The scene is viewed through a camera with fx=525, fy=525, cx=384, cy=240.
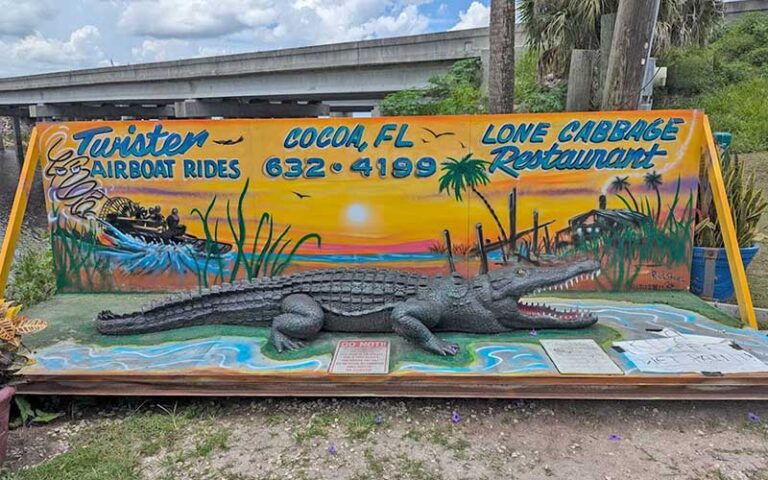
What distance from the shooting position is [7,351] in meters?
3.20

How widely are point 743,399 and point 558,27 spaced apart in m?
12.0

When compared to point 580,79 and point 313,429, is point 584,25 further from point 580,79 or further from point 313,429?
point 313,429

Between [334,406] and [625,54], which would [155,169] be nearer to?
[334,406]

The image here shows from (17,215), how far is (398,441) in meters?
4.30

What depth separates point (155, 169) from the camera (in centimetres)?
541

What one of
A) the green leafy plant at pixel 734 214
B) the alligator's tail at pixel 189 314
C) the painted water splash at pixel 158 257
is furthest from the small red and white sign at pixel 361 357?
the green leafy plant at pixel 734 214

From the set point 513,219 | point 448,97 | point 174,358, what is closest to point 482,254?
point 513,219

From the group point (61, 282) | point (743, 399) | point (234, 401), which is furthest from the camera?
point (61, 282)

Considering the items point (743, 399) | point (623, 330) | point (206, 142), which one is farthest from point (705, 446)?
point (206, 142)

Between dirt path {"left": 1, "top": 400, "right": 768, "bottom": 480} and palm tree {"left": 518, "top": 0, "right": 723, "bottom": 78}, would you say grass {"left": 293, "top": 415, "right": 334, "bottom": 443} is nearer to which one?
dirt path {"left": 1, "top": 400, "right": 768, "bottom": 480}

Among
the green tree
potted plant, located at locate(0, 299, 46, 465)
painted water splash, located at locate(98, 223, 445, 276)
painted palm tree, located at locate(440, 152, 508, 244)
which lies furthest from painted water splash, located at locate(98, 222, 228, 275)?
the green tree

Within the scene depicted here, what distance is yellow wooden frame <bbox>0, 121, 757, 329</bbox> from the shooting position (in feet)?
14.8

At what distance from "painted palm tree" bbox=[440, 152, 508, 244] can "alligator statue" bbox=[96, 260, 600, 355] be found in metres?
1.16

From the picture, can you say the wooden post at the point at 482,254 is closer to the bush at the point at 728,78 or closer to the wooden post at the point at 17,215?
the wooden post at the point at 17,215
